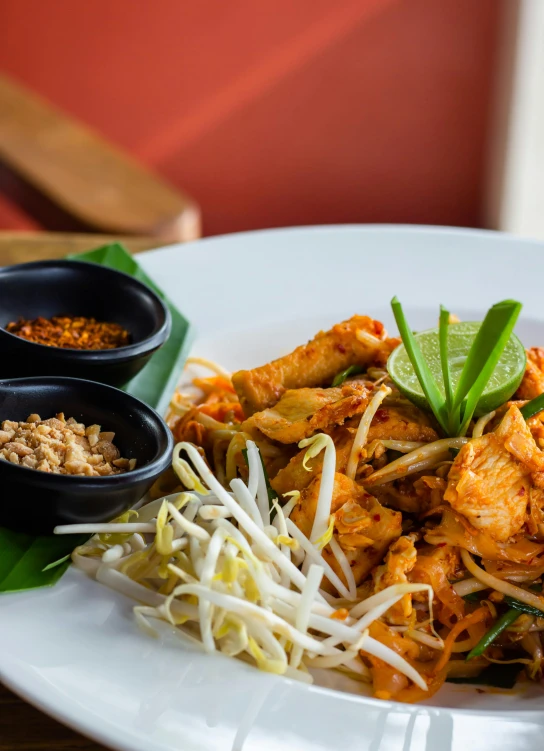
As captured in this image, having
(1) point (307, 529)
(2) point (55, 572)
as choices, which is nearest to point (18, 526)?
(2) point (55, 572)

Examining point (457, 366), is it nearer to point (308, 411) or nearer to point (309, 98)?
point (308, 411)

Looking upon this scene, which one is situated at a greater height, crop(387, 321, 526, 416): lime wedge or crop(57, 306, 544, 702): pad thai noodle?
crop(387, 321, 526, 416): lime wedge

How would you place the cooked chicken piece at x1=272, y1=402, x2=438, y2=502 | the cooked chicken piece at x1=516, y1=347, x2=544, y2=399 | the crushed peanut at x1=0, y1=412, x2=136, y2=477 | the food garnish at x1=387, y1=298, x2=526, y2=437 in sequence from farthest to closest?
the cooked chicken piece at x1=516, y1=347, x2=544, y2=399
the cooked chicken piece at x1=272, y1=402, x2=438, y2=502
the food garnish at x1=387, y1=298, x2=526, y2=437
the crushed peanut at x1=0, y1=412, x2=136, y2=477

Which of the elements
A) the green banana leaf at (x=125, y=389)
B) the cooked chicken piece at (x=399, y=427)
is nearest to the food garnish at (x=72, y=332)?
the green banana leaf at (x=125, y=389)

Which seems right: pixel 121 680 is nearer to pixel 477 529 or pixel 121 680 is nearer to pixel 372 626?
pixel 372 626

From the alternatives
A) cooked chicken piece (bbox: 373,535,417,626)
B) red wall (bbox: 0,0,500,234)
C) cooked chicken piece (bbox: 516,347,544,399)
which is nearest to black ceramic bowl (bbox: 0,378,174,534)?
cooked chicken piece (bbox: 373,535,417,626)

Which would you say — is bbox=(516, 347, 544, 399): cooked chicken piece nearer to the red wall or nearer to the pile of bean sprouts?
the pile of bean sprouts

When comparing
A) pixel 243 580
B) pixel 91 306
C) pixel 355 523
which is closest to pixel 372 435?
pixel 355 523

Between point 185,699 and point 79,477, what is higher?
point 79,477
